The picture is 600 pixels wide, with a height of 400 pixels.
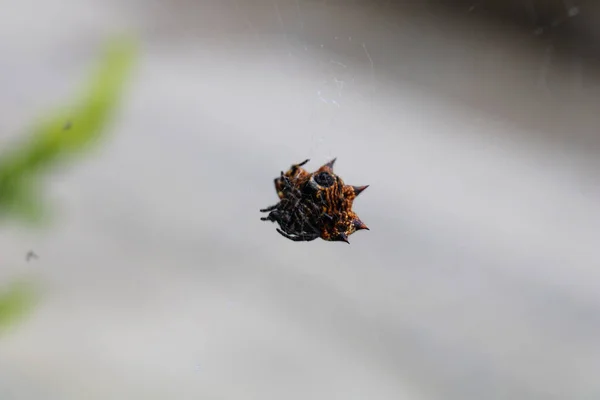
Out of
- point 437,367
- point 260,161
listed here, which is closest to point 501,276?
point 437,367

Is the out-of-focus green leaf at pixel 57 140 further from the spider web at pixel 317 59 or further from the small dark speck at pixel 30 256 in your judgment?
the spider web at pixel 317 59

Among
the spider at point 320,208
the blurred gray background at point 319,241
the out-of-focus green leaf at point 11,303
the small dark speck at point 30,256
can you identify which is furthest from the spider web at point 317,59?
the out-of-focus green leaf at point 11,303

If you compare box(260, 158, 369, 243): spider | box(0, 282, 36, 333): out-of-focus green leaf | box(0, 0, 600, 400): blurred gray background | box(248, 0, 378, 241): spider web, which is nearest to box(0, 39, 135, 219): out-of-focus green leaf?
box(0, 282, 36, 333): out-of-focus green leaf

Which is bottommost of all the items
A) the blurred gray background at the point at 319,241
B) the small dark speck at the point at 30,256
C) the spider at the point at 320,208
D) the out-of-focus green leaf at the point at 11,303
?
the out-of-focus green leaf at the point at 11,303

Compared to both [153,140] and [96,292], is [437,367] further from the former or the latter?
[153,140]

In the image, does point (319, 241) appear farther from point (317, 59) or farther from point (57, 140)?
point (57, 140)

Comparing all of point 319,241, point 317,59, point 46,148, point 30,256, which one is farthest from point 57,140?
point 317,59
